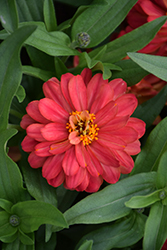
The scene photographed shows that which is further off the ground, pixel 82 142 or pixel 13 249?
pixel 82 142

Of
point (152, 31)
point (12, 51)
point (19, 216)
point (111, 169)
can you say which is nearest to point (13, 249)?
point (19, 216)

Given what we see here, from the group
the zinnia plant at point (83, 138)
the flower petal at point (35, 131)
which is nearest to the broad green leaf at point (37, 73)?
the zinnia plant at point (83, 138)

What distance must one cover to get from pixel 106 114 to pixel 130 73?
125 millimetres

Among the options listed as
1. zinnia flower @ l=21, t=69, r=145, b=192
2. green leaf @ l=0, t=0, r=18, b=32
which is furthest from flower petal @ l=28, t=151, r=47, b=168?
green leaf @ l=0, t=0, r=18, b=32

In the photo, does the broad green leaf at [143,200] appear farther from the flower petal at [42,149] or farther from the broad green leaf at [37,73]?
the broad green leaf at [37,73]

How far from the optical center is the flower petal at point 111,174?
478mm

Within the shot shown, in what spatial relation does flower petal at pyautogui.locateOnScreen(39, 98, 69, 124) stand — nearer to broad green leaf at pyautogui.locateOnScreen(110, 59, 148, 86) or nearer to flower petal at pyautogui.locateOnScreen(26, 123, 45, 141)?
flower petal at pyautogui.locateOnScreen(26, 123, 45, 141)

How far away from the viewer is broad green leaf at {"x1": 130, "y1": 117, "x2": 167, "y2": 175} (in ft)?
1.73

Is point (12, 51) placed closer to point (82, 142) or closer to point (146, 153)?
point (82, 142)

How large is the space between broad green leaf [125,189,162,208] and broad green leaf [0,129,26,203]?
0.18 meters

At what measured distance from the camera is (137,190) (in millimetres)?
511

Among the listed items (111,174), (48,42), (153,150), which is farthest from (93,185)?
(48,42)

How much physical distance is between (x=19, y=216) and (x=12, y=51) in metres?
0.27

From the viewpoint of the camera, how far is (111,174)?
482 mm
